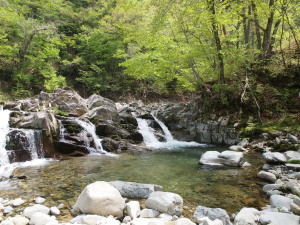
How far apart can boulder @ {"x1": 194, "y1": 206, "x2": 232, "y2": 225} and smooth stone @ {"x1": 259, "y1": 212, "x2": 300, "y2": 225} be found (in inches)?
20.9

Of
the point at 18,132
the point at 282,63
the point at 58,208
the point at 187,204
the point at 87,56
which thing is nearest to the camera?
the point at 58,208

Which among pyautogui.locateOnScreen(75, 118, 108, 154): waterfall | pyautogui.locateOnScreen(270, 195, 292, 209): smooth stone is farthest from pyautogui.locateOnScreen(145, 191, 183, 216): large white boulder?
pyautogui.locateOnScreen(75, 118, 108, 154): waterfall

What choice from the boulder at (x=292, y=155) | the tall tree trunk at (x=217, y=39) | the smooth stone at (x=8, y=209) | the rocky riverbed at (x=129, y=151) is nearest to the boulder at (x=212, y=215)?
the rocky riverbed at (x=129, y=151)

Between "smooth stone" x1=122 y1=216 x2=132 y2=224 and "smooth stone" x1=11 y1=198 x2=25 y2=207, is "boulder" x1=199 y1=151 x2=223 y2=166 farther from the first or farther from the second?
"smooth stone" x1=11 y1=198 x2=25 y2=207

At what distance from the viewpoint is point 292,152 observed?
24.5ft

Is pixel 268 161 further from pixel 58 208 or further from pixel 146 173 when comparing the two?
pixel 58 208

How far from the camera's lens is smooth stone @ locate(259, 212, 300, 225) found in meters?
3.29

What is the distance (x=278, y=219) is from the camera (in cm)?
339

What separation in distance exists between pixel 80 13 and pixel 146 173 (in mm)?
25298

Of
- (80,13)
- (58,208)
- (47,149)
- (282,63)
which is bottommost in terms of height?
(58,208)

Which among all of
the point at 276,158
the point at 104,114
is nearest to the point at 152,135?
the point at 104,114

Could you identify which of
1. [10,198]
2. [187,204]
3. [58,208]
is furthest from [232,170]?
[10,198]

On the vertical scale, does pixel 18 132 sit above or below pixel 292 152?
above

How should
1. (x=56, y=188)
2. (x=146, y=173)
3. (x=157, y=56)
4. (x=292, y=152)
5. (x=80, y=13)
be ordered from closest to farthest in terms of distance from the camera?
1. (x=56, y=188)
2. (x=146, y=173)
3. (x=292, y=152)
4. (x=157, y=56)
5. (x=80, y=13)
